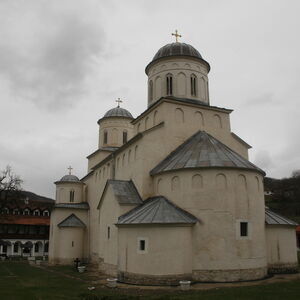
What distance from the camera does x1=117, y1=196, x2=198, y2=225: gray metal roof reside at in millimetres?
18156

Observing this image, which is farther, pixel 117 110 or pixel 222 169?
pixel 117 110

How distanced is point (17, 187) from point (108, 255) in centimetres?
1739

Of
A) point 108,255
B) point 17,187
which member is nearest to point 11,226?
point 17,187

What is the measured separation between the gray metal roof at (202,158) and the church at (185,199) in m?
0.07

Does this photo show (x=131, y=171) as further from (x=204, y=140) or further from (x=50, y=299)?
(x=50, y=299)

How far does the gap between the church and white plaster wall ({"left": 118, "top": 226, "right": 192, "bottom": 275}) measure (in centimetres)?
5

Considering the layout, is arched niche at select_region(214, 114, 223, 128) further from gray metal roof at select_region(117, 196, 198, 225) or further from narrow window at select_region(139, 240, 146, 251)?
narrow window at select_region(139, 240, 146, 251)

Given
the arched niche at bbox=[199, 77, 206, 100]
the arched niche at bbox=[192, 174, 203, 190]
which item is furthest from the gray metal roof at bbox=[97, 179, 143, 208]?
the arched niche at bbox=[199, 77, 206, 100]

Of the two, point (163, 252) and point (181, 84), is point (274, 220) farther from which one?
point (181, 84)

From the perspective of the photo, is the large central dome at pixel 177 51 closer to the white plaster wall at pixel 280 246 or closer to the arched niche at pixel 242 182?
the arched niche at pixel 242 182

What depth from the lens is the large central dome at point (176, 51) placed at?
27.1 m

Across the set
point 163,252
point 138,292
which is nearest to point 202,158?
point 163,252

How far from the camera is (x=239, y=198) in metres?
19.3

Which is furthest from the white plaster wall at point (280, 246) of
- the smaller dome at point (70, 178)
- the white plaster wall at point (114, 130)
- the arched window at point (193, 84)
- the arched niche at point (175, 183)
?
the smaller dome at point (70, 178)
